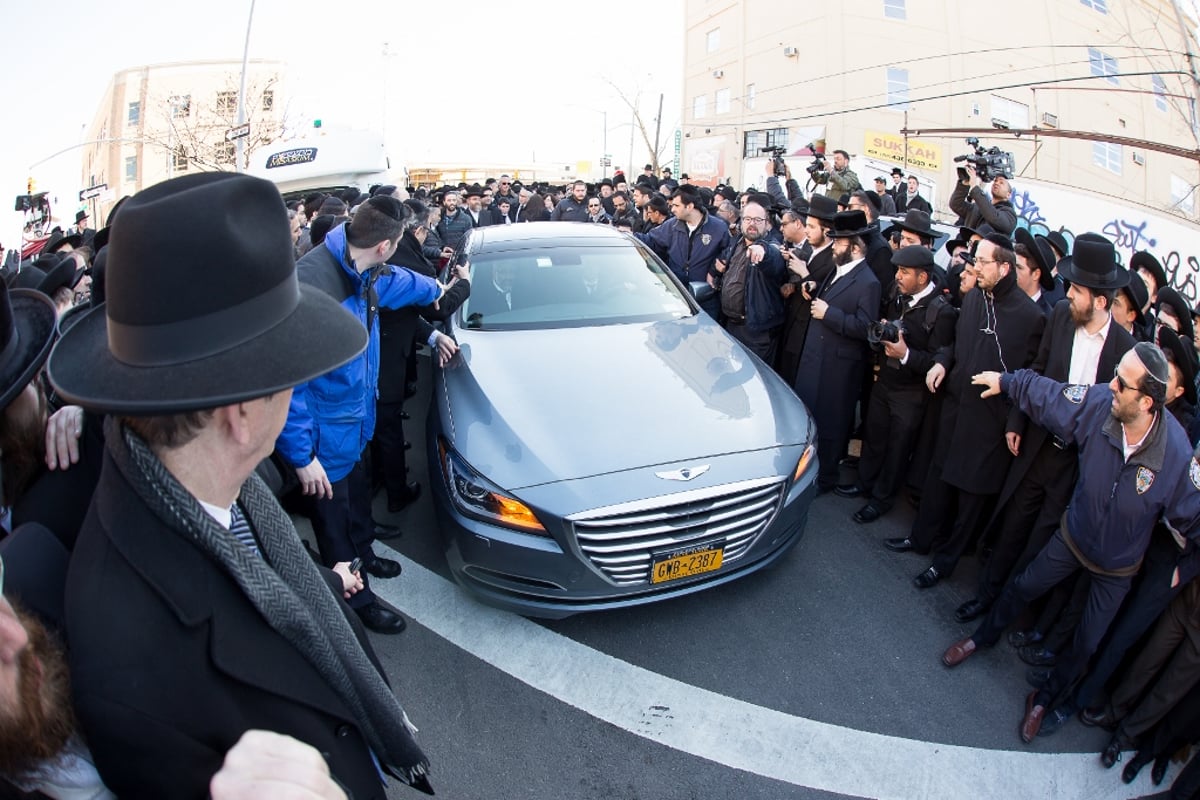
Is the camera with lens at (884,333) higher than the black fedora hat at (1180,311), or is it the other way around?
the black fedora hat at (1180,311)

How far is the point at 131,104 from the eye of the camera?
5319 cm

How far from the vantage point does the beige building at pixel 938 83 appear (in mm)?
28703

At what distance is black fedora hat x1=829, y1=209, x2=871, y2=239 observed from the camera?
4621 millimetres

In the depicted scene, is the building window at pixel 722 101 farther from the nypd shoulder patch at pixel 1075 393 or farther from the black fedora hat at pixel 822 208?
the nypd shoulder patch at pixel 1075 393

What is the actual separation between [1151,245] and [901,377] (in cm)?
395

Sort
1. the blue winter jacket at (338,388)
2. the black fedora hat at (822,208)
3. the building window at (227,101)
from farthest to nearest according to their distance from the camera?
the building window at (227,101)
the black fedora hat at (822,208)
the blue winter jacket at (338,388)

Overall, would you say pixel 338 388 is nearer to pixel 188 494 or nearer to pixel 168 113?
pixel 188 494

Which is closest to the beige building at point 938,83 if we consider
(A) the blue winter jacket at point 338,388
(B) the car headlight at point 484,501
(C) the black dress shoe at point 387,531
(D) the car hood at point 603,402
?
(D) the car hood at point 603,402

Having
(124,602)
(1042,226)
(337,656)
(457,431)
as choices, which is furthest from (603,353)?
(1042,226)

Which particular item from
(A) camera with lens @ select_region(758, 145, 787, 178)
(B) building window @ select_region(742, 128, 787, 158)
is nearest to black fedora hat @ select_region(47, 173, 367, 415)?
(A) camera with lens @ select_region(758, 145, 787, 178)

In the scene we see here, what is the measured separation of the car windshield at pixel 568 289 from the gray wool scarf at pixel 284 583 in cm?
311

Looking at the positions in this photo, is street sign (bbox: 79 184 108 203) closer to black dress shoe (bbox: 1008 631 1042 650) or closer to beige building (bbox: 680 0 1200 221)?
black dress shoe (bbox: 1008 631 1042 650)

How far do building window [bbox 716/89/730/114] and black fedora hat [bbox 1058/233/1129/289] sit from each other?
33818 mm

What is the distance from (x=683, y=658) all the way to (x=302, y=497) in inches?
72.9
